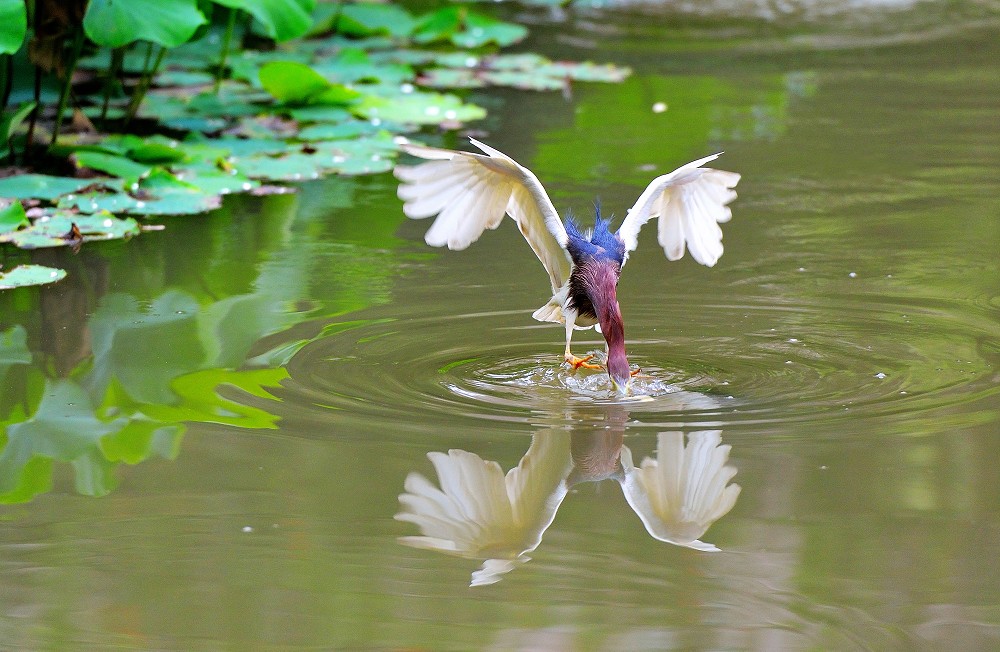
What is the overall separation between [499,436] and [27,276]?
2145mm

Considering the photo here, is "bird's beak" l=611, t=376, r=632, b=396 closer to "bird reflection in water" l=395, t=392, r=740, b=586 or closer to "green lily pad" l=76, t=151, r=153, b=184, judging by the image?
"bird reflection in water" l=395, t=392, r=740, b=586

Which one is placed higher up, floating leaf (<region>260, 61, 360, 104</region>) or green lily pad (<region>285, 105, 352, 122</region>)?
floating leaf (<region>260, 61, 360, 104</region>)

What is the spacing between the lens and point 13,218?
5125 millimetres

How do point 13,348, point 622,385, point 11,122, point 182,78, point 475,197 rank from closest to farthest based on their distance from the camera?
point 622,385 < point 475,197 < point 13,348 < point 11,122 < point 182,78

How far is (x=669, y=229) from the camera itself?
4.19 meters

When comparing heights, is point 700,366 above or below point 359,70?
below

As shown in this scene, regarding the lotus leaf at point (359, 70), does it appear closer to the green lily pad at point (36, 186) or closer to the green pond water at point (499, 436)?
the green pond water at point (499, 436)

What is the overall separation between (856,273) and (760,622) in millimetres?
2579

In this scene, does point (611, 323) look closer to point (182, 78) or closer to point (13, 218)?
point (13, 218)

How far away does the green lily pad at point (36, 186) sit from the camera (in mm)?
5590

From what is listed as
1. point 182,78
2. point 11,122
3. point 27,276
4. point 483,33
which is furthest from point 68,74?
point 483,33

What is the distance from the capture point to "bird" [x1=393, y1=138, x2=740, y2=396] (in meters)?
3.63

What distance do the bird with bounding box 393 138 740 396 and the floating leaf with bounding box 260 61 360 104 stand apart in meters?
3.40

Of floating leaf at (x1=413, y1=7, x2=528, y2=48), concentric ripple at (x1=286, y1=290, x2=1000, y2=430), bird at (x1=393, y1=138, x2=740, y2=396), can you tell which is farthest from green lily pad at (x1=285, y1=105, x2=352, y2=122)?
bird at (x1=393, y1=138, x2=740, y2=396)
